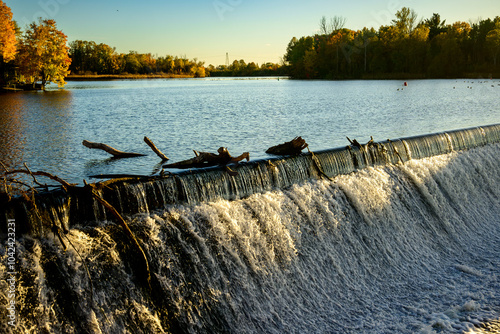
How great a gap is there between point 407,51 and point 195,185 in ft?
251

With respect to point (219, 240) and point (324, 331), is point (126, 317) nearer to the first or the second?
point (219, 240)

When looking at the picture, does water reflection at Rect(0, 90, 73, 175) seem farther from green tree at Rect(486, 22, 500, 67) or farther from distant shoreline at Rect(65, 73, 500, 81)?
green tree at Rect(486, 22, 500, 67)

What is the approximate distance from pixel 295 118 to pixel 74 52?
81901mm

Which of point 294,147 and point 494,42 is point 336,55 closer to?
point 494,42

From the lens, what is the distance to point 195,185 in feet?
23.8

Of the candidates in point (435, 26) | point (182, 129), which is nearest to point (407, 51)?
point (435, 26)

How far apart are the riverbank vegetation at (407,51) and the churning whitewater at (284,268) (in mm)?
65893

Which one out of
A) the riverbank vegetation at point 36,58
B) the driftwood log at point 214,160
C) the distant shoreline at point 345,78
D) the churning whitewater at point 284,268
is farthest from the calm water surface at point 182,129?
the distant shoreline at point 345,78

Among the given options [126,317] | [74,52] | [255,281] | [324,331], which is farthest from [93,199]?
[74,52]

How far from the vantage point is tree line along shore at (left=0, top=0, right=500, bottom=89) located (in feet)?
156

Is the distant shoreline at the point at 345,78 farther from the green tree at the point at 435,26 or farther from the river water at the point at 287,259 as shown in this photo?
the river water at the point at 287,259

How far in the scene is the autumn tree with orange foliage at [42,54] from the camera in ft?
155

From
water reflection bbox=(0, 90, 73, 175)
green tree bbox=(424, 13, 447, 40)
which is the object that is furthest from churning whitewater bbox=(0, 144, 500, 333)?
green tree bbox=(424, 13, 447, 40)

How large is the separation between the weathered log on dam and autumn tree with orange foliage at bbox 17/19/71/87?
4531 centimetres
